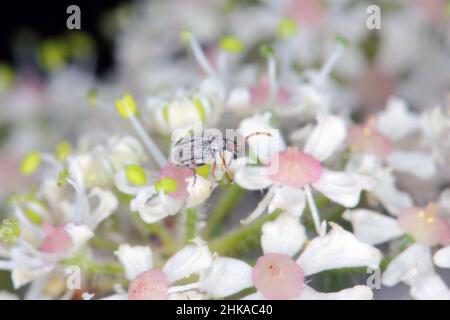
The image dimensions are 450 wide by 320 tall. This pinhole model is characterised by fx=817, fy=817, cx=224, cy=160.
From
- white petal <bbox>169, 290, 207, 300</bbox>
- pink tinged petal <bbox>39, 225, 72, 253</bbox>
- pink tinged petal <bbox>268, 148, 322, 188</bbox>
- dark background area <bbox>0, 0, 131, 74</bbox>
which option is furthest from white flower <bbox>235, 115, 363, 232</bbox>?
dark background area <bbox>0, 0, 131, 74</bbox>

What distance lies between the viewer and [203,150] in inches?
38.3

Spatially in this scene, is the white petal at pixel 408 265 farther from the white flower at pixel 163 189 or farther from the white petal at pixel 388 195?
the white flower at pixel 163 189

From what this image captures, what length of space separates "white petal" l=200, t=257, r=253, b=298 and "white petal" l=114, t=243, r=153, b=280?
8cm

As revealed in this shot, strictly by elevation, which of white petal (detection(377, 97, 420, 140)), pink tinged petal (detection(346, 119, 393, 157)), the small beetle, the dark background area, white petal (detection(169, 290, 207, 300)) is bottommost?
white petal (detection(169, 290, 207, 300))

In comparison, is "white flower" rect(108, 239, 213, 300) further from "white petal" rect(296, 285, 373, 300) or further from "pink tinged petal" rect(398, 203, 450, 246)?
"pink tinged petal" rect(398, 203, 450, 246)

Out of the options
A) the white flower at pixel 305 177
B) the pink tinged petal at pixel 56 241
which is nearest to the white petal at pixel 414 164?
the white flower at pixel 305 177

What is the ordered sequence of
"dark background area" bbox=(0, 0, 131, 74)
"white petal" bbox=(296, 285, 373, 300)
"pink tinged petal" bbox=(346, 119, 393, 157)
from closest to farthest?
1. "white petal" bbox=(296, 285, 373, 300)
2. "pink tinged petal" bbox=(346, 119, 393, 157)
3. "dark background area" bbox=(0, 0, 131, 74)

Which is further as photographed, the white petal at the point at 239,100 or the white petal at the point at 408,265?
the white petal at the point at 239,100

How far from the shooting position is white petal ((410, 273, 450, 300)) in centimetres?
92

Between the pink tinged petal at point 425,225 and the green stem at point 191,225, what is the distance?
258 millimetres

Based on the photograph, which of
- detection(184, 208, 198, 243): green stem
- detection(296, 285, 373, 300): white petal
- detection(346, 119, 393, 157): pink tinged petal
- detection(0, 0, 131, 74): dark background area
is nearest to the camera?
detection(296, 285, 373, 300): white petal

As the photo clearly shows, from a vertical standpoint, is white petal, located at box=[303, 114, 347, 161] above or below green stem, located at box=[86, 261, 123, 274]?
above

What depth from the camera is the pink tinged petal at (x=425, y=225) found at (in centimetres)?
100
